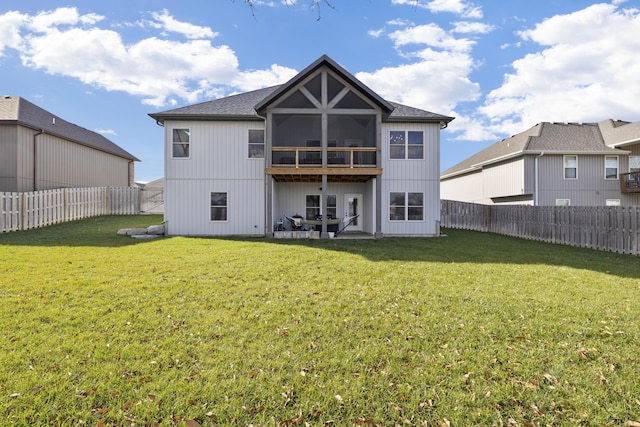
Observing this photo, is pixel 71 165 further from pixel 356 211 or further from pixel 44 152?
pixel 356 211

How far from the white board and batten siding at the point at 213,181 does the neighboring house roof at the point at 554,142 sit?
16906 millimetres

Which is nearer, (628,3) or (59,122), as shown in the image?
(628,3)

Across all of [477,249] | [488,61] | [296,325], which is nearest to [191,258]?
[296,325]

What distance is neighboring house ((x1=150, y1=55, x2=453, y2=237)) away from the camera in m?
13.9

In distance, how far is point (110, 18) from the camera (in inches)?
445

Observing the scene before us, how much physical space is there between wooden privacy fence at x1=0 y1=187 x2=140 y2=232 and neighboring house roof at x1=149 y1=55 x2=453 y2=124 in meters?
7.18

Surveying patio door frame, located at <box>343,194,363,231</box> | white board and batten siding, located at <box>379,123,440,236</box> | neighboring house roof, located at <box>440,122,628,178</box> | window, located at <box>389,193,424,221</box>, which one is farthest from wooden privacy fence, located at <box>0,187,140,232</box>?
neighboring house roof, located at <box>440,122,628,178</box>

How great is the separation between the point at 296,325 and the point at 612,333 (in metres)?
4.36

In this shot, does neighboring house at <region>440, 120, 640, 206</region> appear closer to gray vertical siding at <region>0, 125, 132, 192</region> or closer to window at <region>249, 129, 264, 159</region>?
window at <region>249, 129, 264, 159</region>

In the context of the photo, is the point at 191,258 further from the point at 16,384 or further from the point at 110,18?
the point at 110,18

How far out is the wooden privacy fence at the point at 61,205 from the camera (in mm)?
14273

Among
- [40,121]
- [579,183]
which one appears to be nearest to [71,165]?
[40,121]

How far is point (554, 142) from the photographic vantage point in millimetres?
21203

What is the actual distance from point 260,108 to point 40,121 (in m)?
16.3
